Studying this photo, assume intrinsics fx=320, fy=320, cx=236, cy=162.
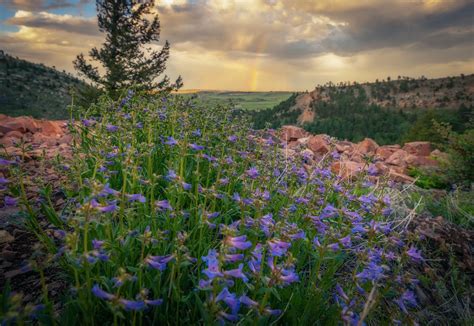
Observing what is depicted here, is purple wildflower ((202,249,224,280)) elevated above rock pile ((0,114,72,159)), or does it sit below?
above

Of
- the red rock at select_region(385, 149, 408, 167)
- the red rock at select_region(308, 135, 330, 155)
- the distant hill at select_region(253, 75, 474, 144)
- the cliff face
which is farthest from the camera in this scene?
the cliff face

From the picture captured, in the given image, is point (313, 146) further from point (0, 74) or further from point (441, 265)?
point (0, 74)

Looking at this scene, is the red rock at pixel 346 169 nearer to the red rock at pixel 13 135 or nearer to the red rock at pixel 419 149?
the red rock at pixel 419 149

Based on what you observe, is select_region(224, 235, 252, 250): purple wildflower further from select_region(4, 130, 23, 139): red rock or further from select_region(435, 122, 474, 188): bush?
select_region(435, 122, 474, 188): bush

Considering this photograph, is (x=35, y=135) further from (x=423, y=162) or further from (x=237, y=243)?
(x=423, y=162)

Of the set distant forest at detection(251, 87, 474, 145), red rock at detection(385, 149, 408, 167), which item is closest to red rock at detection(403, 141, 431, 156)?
distant forest at detection(251, 87, 474, 145)

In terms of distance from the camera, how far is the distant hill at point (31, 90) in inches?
1104

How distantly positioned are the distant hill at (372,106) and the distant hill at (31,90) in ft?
62.7

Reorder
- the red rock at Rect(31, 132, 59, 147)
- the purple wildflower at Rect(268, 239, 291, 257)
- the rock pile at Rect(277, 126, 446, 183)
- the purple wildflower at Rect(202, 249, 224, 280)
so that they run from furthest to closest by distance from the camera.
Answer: the rock pile at Rect(277, 126, 446, 183) < the red rock at Rect(31, 132, 59, 147) < the purple wildflower at Rect(268, 239, 291, 257) < the purple wildflower at Rect(202, 249, 224, 280)

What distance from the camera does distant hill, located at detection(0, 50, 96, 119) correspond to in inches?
1104

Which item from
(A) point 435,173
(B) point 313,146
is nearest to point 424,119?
(A) point 435,173

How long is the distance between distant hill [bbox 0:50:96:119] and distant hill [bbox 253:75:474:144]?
19.1 metres

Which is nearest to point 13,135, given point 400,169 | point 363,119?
point 400,169

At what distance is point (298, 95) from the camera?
113ft
